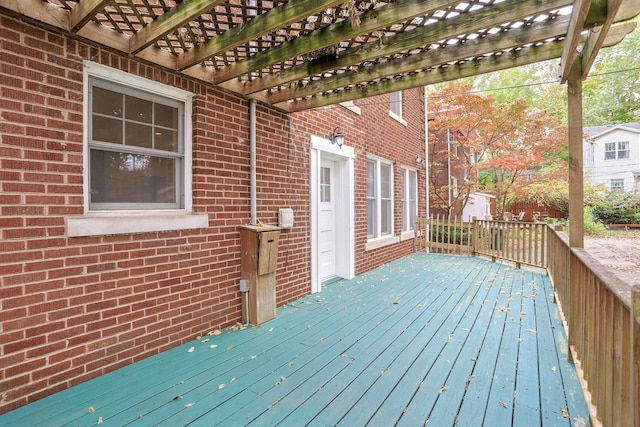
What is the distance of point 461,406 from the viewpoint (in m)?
2.32

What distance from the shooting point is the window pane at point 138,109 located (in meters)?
3.03

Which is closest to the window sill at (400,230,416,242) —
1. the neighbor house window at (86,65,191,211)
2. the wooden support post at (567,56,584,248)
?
the wooden support post at (567,56,584,248)

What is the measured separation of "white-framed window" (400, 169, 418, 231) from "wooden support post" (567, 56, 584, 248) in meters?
6.18

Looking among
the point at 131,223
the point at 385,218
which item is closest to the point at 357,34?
the point at 131,223

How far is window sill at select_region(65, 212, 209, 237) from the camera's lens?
2.56m

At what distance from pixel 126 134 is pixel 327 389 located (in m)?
2.84

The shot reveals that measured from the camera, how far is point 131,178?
121 inches

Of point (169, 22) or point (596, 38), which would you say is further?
point (169, 22)

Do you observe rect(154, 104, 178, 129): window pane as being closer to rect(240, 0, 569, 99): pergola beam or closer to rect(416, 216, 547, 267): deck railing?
rect(240, 0, 569, 99): pergola beam

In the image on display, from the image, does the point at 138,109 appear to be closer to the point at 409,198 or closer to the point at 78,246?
the point at 78,246

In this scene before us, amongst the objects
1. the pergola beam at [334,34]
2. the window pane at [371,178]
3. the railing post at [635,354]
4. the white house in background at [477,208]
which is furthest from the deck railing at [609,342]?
the white house in background at [477,208]

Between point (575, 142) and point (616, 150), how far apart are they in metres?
28.6

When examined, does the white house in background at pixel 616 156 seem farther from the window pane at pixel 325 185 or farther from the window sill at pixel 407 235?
the window pane at pixel 325 185

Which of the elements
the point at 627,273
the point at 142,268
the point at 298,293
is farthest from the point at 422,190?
the point at 142,268
